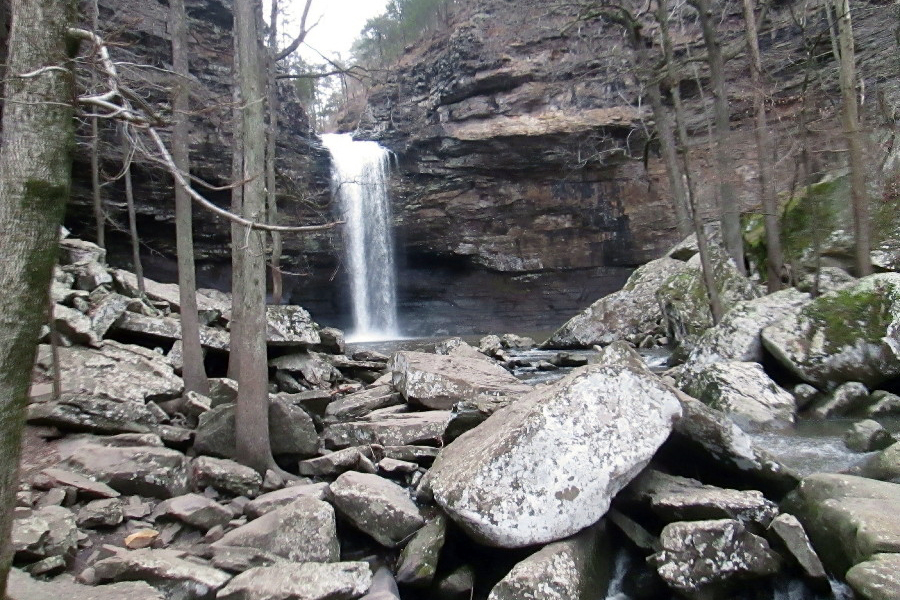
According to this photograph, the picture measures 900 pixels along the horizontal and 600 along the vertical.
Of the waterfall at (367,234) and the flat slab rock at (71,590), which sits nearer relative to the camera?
the flat slab rock at (71,590)

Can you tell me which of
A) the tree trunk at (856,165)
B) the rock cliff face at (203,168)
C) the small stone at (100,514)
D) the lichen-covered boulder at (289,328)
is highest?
the rock cliff face at (203,168)

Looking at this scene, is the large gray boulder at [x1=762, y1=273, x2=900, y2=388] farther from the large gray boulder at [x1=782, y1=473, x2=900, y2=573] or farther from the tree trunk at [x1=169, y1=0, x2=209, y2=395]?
the tree trunk at [x1=169, y1=0, x2=209, y2=395]

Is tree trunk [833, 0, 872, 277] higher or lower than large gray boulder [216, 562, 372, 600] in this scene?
higher

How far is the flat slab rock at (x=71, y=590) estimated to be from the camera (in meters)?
3.47

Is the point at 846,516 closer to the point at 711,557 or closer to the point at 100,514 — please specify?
the point at 711,557

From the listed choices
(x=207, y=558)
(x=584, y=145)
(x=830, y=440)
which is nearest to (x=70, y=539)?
(x=207, y=558)

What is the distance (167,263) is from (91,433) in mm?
17077

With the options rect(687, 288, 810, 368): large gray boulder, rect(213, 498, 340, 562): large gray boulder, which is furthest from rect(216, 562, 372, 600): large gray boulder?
rect(687, 288, 810, 368): large gray boulder

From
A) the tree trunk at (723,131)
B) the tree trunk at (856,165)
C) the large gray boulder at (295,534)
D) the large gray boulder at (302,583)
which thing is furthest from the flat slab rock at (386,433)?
the tree trunk at (723,131)

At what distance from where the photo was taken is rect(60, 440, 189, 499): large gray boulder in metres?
5.15

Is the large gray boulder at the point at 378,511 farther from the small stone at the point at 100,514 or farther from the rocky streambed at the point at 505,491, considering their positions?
the small stone at the point at 100,514

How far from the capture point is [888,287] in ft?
25.0

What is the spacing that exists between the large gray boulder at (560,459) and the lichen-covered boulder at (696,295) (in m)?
6.84

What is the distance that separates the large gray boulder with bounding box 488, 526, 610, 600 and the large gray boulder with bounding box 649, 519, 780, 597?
0.42m
